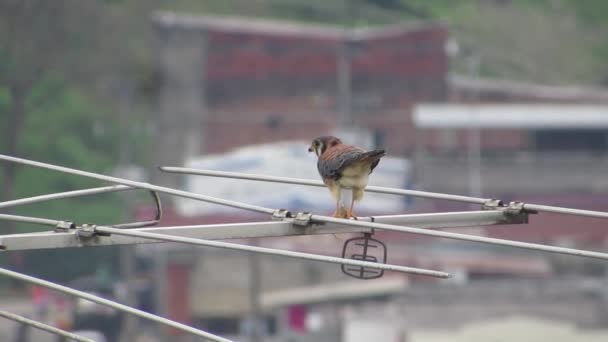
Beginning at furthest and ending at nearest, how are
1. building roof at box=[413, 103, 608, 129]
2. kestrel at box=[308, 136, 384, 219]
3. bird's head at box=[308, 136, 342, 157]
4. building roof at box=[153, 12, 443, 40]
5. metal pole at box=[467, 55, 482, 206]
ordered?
building roof at box=[153, 12, 443, 40]
building roof at box=[413, 103, 608, 129]
metal pole at box=[467, 55, 482, 206]
bird's head at box=[308, 136, 342, 157]
kestrel at box=[308, 136, 384, 219]

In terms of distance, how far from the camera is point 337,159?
804 centimetres

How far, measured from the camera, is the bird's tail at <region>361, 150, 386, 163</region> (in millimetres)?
7785

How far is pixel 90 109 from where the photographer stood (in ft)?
187

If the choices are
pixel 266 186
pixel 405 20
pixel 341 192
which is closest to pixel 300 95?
pixel 266 186

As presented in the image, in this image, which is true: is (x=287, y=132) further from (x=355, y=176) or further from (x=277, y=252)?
(x=277, y=252)

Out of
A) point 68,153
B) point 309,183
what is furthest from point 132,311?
point 68,153

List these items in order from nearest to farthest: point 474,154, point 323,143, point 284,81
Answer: point 323,143
point 474,154
point 284,81

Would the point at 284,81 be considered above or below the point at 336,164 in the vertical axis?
above

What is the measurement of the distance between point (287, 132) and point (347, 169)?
144 ft

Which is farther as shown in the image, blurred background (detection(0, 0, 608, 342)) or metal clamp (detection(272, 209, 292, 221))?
blurred background (detection(0, 0, 608, 342))

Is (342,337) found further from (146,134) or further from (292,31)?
(146,134)

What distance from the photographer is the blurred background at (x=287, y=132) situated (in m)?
36.7

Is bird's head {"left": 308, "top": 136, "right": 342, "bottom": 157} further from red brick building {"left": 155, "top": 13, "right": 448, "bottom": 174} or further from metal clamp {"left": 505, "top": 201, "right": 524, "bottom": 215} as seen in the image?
red brick building {"left": 155, "top": 13, "right": 448, "bottom": 174}

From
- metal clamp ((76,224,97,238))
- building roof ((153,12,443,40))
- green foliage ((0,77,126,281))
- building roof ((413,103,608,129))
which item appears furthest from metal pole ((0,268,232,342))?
building roof ((153,12,443,40))
